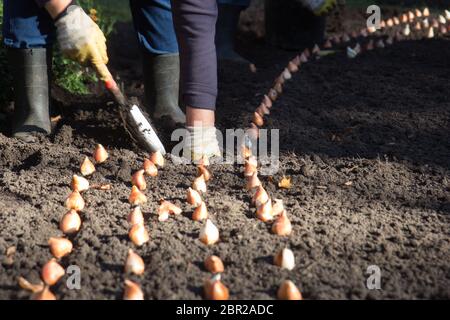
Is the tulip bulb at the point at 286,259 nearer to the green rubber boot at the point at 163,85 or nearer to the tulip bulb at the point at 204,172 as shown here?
the tulip bulb at the point at 204,172

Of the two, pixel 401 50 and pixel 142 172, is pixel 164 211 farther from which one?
pixel 401 50

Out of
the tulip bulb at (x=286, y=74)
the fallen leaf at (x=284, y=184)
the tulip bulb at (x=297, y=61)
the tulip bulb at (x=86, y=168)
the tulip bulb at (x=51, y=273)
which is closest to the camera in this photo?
the tulip bulb at (x=51, y=273)

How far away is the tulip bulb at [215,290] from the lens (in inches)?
90.0

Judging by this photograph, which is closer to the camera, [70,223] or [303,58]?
[70,223]

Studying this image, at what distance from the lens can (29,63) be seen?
3.78 m

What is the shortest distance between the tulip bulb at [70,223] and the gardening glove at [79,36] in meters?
0.85

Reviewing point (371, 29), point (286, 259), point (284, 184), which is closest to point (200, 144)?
point (284, 184)

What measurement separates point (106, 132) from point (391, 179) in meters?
1.47

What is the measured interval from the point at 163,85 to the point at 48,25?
685 mm

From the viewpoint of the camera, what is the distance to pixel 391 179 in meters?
3.32

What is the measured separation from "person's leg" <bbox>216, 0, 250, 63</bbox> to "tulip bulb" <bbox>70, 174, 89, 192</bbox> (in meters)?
2.34

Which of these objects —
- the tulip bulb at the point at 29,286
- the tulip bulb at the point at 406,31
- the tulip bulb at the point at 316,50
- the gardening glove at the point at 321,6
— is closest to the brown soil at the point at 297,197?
the tulip bulb at the point at 29,286

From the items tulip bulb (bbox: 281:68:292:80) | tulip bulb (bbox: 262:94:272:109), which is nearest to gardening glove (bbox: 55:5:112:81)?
tulip bulb (bbox: 262:94:272:109)

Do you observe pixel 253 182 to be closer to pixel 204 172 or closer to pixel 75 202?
pixel 204 172
